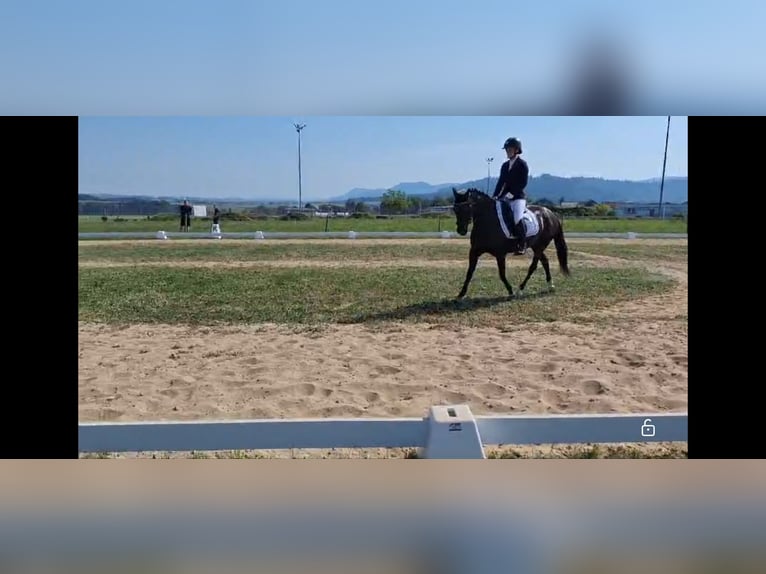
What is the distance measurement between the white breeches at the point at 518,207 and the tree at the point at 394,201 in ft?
2.81

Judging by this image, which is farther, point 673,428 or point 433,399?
point 433,399

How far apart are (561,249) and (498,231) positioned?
21.9 inches

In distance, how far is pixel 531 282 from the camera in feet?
17.7

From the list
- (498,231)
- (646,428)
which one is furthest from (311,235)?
(646,428)

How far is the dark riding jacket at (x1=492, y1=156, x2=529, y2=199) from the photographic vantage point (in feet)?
16.1

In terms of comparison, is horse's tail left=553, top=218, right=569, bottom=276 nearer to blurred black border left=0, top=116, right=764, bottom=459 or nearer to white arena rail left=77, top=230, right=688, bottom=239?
white arena rail left=77, top=230, right=688, bottom=239

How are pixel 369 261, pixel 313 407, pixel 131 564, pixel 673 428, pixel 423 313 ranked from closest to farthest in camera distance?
pixel 131 564 → pixel 673 428 → pixel 313 407 → pixel 423 313 → pixel 369 261

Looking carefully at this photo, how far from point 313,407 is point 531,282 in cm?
213

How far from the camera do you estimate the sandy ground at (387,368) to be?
4.48m

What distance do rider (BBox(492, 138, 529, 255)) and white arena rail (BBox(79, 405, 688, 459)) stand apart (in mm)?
1769

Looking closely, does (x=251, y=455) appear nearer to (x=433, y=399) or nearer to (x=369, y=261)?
(x=433, y=399)
